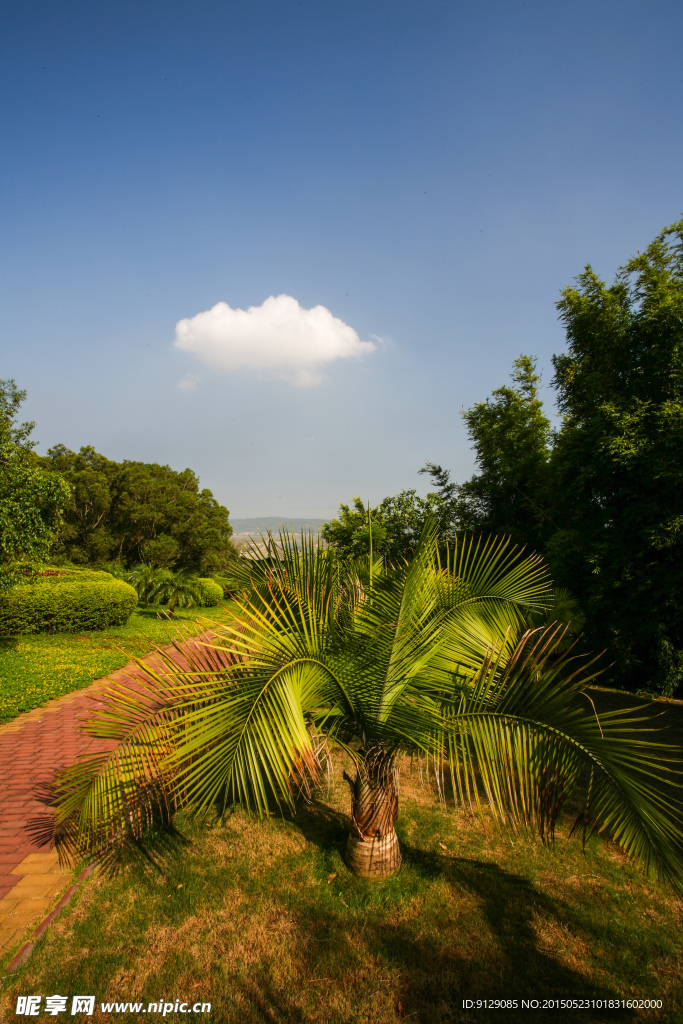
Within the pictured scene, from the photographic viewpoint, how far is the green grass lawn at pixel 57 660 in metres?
6.92

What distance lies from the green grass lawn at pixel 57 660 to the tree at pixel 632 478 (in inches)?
275

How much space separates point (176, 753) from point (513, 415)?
12641 mm

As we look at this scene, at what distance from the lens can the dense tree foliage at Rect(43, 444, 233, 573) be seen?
2316cm

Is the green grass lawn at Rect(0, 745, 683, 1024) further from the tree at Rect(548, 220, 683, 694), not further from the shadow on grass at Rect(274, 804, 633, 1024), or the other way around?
the tree at Rect(548, 220, 683, 694)

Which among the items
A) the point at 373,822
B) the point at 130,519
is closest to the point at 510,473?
the point at 373,822

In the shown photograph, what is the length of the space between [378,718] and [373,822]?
0.95 metres

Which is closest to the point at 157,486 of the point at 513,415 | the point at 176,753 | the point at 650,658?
the point at 513,415

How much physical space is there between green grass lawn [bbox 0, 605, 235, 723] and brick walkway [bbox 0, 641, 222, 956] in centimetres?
35

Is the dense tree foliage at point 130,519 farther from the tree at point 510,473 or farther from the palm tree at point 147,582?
the tree at point 510,473

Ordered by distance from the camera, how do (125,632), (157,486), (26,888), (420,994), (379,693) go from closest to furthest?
(420,994) < (379,693) < (26,888) < (125,632) < (157,486)

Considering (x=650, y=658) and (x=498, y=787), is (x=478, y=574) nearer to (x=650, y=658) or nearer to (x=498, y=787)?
(x=498, y=787)

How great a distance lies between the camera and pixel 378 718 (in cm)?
298

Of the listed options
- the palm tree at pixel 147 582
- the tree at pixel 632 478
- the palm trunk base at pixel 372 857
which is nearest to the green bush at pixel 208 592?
the palm tree at pixel 147 582

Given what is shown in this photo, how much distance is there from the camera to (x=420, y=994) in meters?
2.45
